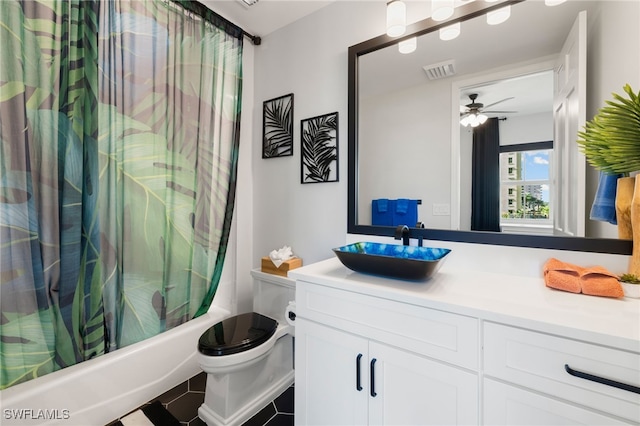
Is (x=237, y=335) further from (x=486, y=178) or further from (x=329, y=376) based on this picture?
(x=486, y=178)

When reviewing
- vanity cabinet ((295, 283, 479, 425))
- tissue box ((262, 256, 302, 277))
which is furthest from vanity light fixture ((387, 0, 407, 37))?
tissue box ((262, 256, 302, 277))

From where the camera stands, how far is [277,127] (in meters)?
2.03

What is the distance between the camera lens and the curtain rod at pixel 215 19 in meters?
1.69

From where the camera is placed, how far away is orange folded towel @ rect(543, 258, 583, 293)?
913mm

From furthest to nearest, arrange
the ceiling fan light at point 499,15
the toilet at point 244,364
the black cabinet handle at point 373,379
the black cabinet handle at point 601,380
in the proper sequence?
the toilet at point 244,364
the ceiling fan light at point 499,15
the black cabinet handle at point 373,379
the black cabinet handle at point 601,380

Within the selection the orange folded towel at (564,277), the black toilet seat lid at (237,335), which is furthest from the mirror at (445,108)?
the black toilet seat lid at (237,335)

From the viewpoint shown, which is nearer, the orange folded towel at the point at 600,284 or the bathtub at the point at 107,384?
the orange folded towel at the point at 600,284

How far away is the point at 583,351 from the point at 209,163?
1947mm

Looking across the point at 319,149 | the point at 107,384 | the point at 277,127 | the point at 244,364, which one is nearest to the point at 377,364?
the point at 244,364

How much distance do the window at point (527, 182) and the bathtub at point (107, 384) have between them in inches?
75.7

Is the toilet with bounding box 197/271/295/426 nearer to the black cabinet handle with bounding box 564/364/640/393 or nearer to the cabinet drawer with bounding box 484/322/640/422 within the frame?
the cabinet drawer with bounding box 484/322/640/422

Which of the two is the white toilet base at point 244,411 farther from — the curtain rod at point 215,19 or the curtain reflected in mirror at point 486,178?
the curtain rod at point 215,19

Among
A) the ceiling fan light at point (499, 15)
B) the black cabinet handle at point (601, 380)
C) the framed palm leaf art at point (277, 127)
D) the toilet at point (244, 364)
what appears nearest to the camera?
the black cabinet handle at point (601, 380)

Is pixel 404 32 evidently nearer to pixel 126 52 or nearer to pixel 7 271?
pixel 126 52
